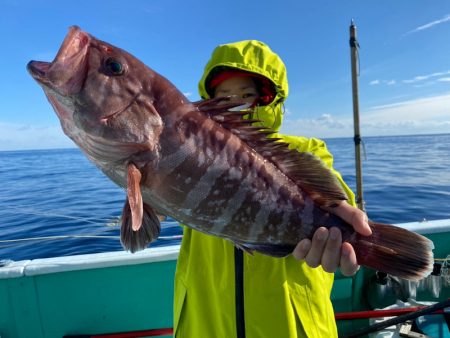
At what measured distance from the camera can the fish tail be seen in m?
1.79

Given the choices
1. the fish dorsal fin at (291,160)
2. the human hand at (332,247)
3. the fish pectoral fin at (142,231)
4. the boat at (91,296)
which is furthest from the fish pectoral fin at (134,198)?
the boat at (91,296)

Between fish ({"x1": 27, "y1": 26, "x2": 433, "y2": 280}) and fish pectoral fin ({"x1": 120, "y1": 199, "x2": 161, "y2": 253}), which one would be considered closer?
fish ({"x1": 27, "y1": 26, "x2": 433, "y2": 280})

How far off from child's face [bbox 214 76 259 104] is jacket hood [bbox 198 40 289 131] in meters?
0.11

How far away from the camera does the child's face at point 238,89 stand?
109 inches

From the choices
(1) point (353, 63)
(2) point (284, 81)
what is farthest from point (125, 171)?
(1) point (353, 63)

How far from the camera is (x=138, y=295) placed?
12.8 feet

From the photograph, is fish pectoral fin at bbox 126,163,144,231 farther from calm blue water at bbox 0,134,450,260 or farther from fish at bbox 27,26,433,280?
calm blue water at bbox 0,134,450,260

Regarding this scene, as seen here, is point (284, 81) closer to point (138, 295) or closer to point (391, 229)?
point (391, 229)

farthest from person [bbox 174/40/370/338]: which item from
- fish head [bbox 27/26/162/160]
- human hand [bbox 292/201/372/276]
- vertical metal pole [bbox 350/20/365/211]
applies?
vertical metal pole [bbox 350/20/365/211]

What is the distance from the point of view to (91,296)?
376cm

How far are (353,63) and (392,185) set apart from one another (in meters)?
11.9

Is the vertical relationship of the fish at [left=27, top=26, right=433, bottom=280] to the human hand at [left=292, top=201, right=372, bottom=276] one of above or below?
above

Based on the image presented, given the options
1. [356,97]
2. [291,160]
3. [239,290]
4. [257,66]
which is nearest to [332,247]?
[291,160]

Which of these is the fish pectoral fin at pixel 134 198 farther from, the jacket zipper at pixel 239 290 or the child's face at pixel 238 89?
the child's face at pixel 238 89
